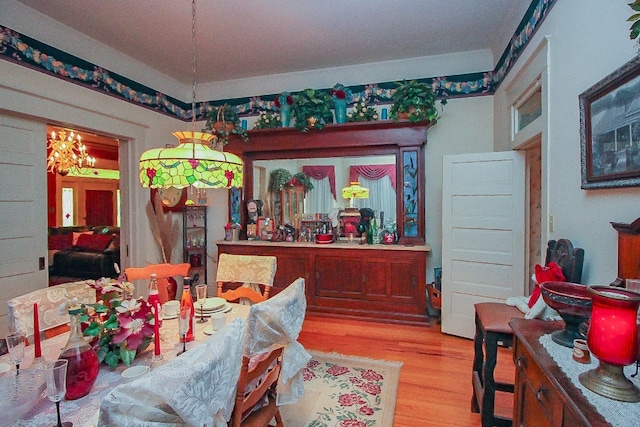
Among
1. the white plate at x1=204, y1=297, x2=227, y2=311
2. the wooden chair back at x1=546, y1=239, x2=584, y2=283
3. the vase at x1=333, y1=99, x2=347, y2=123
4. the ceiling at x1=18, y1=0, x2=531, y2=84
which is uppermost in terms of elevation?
the ceiling at x1=18, y1=0, x2=531, y2=84

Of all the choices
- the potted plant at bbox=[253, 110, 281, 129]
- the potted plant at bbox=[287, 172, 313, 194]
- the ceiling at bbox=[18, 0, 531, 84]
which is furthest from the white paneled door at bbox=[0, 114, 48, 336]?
the potted plant at bbox=[287, 172, 313, 194]

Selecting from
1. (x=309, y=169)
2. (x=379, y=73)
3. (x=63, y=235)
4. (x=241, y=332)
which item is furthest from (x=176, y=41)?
(x=63, y=235)

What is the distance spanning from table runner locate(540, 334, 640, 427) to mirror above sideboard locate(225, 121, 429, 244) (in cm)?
256

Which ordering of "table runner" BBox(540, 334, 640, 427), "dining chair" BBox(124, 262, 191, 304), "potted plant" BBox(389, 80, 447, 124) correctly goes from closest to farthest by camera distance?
"table runner" BBox(540, 334, 640, 427), "dining chair" BBox(124, 262, 191, 304), "potted plant" BBox(389, 80, 447, 124)

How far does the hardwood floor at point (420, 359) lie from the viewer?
203cm

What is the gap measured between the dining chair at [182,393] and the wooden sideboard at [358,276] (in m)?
2.73

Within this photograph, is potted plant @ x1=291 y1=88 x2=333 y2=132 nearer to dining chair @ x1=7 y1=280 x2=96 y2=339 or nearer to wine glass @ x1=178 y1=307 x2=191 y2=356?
dining chair @ x1=7 y1=280 x2=96 y2=339

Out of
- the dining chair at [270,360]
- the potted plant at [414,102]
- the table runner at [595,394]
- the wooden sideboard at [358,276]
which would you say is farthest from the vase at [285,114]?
the table runner at [595,394]

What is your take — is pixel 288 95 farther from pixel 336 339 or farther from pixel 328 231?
pixel 336 339

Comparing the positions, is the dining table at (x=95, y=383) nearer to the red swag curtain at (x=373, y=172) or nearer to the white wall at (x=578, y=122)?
the white wall at (x=578, y=122)

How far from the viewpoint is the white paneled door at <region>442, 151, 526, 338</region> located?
2.88 m

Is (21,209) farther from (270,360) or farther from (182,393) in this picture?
(182,393)

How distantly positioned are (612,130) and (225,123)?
3845 mm

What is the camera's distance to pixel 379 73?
3877 millimetres
